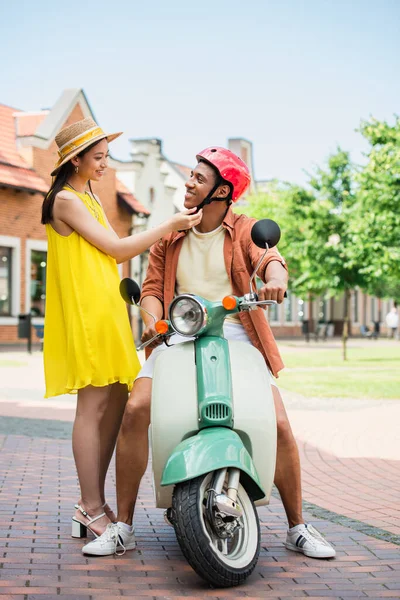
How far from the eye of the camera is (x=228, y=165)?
4129 millimetres

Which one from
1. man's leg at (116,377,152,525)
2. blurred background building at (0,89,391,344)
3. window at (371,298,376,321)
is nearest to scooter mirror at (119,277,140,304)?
Answer: man's leg at (116,377,152,525)

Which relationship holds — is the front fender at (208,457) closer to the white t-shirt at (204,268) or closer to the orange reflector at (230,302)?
the orange reflector at (230,302)

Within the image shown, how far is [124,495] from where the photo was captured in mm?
4109

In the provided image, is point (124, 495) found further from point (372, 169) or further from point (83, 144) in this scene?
point (372, 169)

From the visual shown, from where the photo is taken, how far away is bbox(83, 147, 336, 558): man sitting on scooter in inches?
160

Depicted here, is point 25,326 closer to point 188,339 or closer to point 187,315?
point 188,339

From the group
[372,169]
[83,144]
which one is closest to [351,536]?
[83,144]

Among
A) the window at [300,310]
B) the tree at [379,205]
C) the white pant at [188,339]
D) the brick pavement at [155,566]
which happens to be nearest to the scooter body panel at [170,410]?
the white pant at [188,339]

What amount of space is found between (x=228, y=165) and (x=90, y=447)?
1.41 m

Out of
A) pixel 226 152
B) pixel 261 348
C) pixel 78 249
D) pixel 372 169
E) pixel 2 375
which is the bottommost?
pixel 2 375

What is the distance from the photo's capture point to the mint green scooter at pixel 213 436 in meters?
3.53

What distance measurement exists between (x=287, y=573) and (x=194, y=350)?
99cm

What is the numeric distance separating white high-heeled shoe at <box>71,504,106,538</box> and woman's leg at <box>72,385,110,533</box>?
0.6 inches

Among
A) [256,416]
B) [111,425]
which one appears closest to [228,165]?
[256,416]
